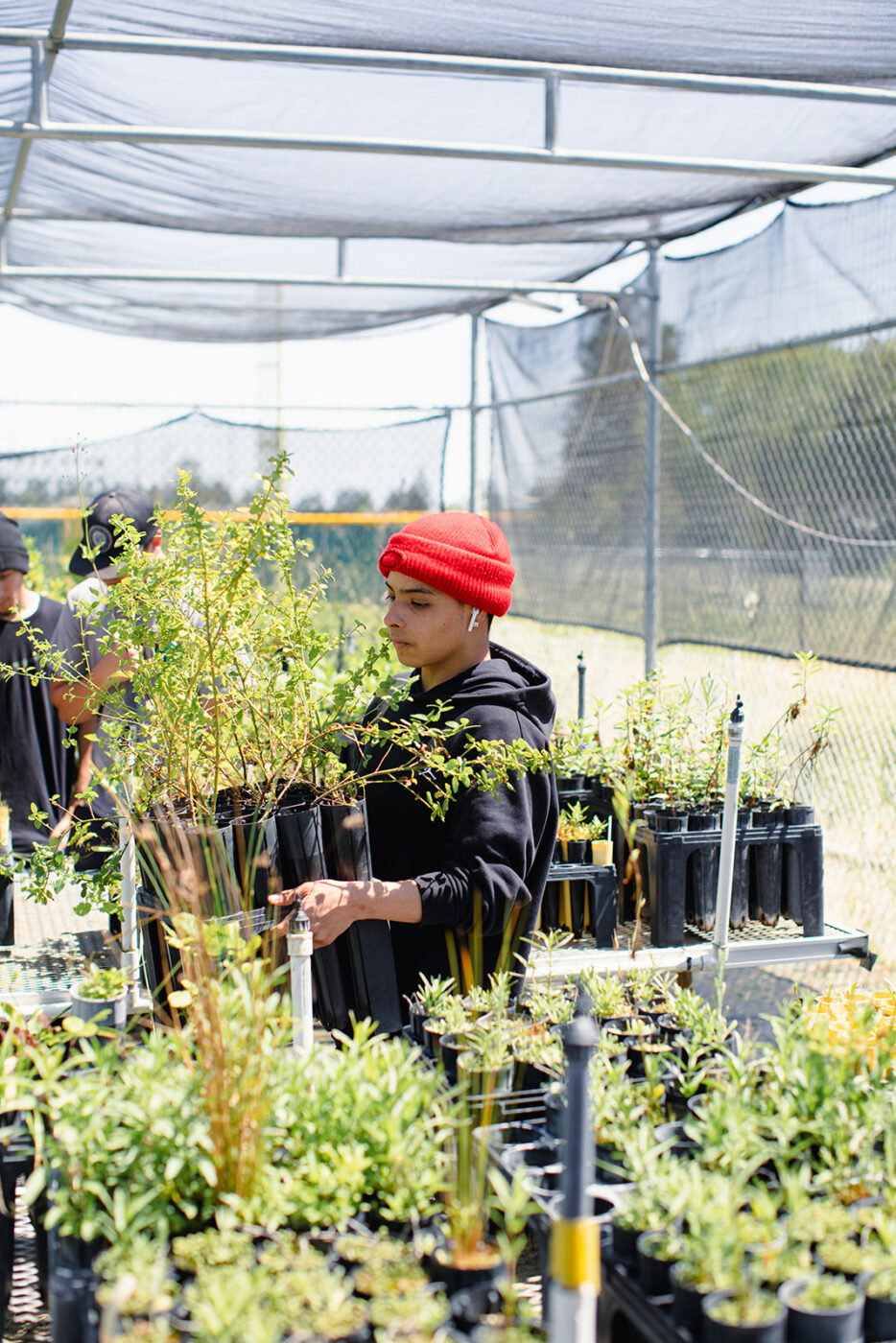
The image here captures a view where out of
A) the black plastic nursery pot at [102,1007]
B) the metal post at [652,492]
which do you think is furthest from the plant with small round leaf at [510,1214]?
the metal post at [652,492]

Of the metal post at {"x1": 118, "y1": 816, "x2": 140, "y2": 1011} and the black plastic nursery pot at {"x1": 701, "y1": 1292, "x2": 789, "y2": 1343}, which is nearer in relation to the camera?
the black plastic nursery pot at {"x1": 701, "y1": 1292, "x2": 789, "y2": 1343}

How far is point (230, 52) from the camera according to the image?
296 centimetres

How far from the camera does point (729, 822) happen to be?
105 inches

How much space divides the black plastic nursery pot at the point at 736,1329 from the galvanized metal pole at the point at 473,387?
21.8ft

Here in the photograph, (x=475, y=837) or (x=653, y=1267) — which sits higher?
(x=475, y=837)

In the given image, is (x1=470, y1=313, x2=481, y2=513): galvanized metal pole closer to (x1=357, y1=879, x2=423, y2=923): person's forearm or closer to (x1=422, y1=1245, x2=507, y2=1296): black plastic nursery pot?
(x1=357, y1=879, x2=423, y2=923): person's forearm

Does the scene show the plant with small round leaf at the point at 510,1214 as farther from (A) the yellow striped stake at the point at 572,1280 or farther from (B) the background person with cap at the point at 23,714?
(B) the background person with cap at the point at 23,714

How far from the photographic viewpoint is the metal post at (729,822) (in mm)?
2576

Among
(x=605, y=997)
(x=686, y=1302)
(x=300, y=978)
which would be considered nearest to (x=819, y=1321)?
(x=686, y=1302)

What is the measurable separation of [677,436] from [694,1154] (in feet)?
14.2

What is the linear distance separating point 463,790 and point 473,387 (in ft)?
19.7

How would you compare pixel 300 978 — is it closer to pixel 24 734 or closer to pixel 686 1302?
pixel 686 1302

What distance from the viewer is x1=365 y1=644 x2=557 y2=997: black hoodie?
2016mm

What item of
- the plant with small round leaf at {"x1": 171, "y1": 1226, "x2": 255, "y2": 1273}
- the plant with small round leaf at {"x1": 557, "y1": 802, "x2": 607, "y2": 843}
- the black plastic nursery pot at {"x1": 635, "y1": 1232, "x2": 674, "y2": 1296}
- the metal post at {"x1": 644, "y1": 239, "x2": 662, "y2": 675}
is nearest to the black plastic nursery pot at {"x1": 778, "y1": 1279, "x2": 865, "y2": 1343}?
the black plastic nursery pot at {"x1": 635, "y1": 1232, "x2": 674, "y2": 1296}
